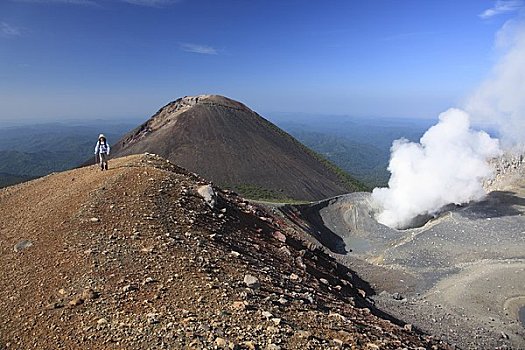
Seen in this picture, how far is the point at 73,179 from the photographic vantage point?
15.9 metres

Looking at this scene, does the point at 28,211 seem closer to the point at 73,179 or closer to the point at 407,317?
the point at 73,179

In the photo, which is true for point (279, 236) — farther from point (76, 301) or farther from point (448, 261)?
point (448, 261)

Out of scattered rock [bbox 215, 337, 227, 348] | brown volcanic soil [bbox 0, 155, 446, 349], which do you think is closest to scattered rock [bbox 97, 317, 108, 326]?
brown volcanic soil [bbox 0, 155, 446, 349]

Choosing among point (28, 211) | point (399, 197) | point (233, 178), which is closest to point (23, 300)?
point (28, 211)

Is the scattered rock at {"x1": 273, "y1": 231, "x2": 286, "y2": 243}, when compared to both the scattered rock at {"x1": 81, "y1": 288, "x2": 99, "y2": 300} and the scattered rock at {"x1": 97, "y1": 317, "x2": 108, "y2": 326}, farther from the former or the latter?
the scattered rock at {"x1": 97, "y1": 317, "x2": 108, "y2": 326}

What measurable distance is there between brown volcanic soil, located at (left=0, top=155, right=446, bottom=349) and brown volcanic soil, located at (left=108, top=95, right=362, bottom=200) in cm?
5188

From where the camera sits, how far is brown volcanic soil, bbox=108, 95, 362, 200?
70.6 metres

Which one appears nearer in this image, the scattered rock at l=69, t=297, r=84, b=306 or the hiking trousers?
the scattered rock at l=69, t=297, r=84, b=306

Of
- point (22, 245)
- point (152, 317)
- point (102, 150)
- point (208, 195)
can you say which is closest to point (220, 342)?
point (152, 317)

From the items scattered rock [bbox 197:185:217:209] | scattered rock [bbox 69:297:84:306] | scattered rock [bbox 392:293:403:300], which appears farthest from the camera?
scattered rock [bbox 392:293:403:300]

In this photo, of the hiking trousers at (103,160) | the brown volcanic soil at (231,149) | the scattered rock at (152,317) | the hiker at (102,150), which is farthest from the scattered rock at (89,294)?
the brown volcanic soil at (231,149)

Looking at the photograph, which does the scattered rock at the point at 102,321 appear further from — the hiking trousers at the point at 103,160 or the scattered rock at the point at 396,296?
the scattered rock at the point at 396,296

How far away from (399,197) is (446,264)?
1537 cm

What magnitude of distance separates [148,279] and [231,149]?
68.4 metres
